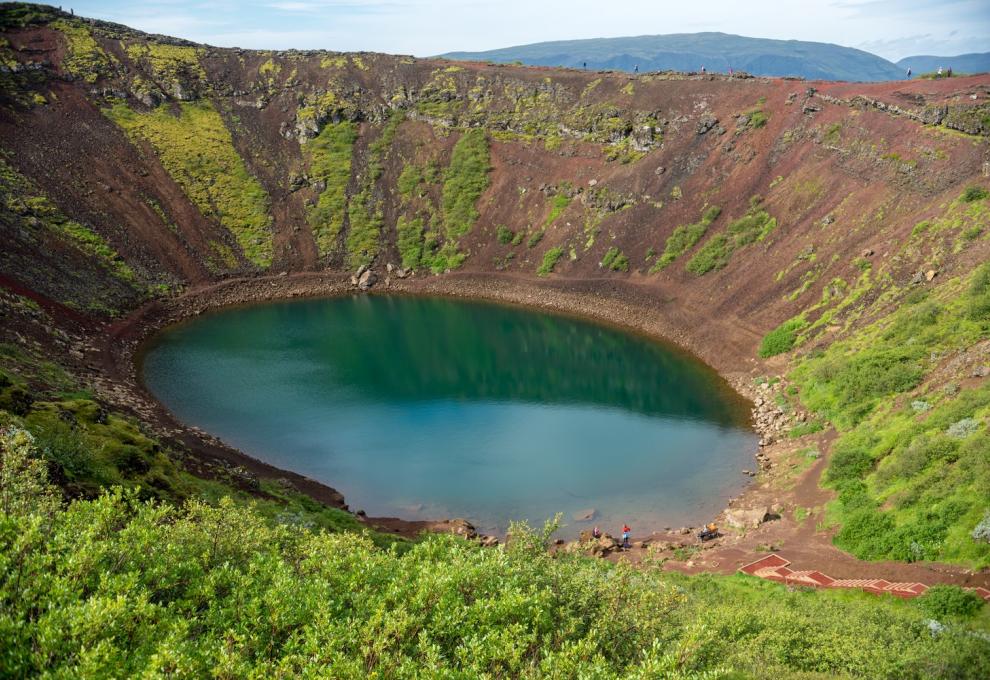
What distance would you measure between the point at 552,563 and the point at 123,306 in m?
66.9

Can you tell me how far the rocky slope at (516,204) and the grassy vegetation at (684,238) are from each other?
0.81 feet

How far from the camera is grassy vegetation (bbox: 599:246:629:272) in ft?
267

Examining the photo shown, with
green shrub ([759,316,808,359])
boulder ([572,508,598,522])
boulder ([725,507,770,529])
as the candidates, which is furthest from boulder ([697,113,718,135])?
boulder ([572,508,598,522])

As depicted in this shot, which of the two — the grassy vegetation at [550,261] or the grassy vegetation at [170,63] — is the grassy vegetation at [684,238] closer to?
the grassy vegetation at [550,261]

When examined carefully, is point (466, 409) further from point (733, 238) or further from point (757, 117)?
point (757, 117)

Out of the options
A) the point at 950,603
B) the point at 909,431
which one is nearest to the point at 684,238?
the point at 909,431

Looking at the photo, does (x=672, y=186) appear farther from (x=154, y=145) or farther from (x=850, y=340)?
→ (x=154, y=145)

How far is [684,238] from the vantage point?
261ft

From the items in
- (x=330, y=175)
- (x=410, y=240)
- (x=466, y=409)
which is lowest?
(x=466, y=409)

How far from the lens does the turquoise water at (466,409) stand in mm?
45219

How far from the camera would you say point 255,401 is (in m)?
57.0

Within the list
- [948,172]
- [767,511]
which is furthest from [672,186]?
[767,511]

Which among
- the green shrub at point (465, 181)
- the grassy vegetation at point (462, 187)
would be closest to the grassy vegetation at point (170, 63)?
the green shrub at point (465, 181)

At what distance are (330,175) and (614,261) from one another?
→ 44.0 metres
